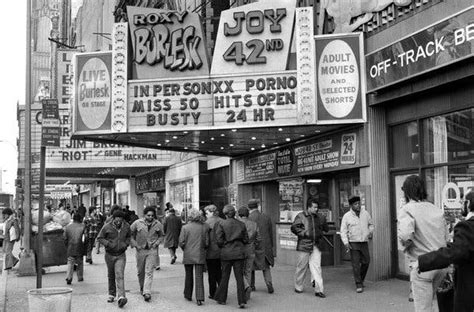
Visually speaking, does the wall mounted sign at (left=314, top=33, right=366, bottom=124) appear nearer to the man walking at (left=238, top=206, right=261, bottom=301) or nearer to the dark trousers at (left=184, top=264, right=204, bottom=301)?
the man walking at (left=238, top=206, right=261, bottom=301)

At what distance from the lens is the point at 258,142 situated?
1764 centimetres

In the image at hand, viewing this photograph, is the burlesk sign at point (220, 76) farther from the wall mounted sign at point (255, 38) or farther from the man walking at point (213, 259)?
the man walking at point (213, 259)

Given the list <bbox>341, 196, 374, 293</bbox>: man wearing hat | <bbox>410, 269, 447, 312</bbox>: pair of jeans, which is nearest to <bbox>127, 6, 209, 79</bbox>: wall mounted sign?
<bbox>341, 196, 374, 293</bbox>: man wearing hat

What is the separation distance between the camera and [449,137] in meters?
11.4

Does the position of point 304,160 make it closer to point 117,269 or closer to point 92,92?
point 92,92

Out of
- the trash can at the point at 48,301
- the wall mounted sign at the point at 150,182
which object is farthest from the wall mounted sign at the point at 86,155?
the trash can at the point at 48,301

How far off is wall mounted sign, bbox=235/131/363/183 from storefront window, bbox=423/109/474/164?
1874 mm

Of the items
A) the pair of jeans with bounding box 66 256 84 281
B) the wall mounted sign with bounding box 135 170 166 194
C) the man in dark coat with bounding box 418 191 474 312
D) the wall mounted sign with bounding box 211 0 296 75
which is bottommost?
the pair of jeans with bounding box 66 256 84 281

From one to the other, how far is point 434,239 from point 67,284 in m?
10.4

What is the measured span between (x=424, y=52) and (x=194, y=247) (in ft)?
18.7

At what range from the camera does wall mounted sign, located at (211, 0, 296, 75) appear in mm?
14172

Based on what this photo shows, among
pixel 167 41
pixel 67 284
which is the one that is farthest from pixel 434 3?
pixel 67 284

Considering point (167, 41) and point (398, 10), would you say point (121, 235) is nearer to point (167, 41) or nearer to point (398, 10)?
point (167, 41)

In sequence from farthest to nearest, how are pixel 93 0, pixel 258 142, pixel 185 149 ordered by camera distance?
1. pixel 93 0
2. pixel 185 149
3. pixel 258 142
